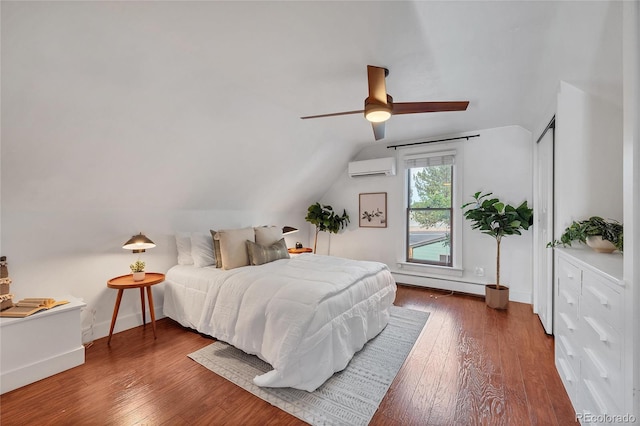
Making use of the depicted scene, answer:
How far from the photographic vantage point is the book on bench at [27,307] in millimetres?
2039

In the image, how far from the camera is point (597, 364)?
1.38 metres

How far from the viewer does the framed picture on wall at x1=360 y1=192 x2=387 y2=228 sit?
4.93 metres

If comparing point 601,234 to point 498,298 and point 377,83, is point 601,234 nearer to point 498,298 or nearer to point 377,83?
point 377,83

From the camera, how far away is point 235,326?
2.42 m

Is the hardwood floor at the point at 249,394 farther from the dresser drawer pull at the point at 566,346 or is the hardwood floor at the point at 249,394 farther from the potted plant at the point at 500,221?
the potted plant at the point at 500,221

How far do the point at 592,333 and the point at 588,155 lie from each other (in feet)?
4.55

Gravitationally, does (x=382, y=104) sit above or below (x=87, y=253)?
above

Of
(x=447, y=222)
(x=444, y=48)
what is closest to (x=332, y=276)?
(x=444, y=48)

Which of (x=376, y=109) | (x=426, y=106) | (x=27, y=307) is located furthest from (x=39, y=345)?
(x=426, y=106)

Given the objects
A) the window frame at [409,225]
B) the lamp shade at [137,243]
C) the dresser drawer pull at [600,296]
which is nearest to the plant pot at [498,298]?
the window frame at [409,225]

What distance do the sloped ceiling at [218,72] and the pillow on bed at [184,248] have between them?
443 mm

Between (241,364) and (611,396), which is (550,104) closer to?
(611,396)

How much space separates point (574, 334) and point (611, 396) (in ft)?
1.89

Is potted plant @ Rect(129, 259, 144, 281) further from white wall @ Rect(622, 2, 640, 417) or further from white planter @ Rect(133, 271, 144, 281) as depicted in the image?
white wall @ Rect(622, 2, 640, 417)
